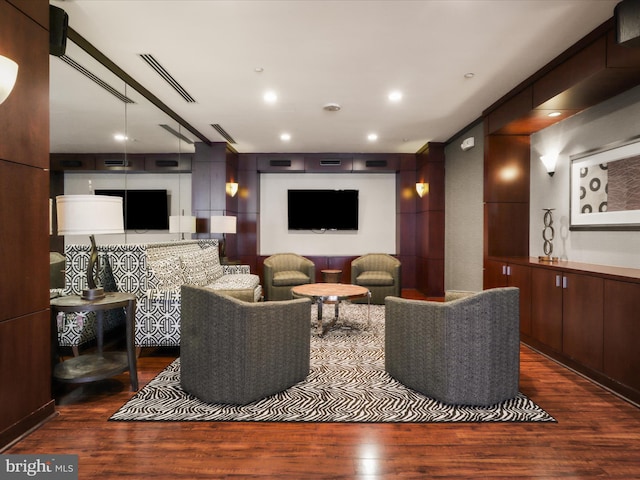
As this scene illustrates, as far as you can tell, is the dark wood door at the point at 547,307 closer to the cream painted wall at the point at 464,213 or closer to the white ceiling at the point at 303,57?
the cream painted wall at the point at 464,213

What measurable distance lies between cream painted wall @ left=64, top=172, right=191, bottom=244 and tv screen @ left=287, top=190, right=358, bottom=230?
6.86ft

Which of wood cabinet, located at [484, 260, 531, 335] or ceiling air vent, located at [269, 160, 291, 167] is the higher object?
ceiling air vent, located at [269, 160, 291, 167]

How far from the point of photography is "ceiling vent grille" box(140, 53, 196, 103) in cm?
339

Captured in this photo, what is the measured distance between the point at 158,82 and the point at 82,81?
703mm

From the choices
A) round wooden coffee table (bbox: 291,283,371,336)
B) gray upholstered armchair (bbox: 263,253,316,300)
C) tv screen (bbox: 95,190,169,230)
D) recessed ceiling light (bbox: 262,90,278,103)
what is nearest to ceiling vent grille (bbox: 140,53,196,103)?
recessed ceiling light (bbox: 262,90,278,103)

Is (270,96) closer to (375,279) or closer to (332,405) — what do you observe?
(375,279)

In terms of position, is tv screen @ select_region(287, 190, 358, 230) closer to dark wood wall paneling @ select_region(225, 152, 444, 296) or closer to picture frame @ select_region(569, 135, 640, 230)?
dark wood wall paneling @ select_region(225, 152, 444, 296)

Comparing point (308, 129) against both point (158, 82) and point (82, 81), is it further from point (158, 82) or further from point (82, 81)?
point (82, 81)

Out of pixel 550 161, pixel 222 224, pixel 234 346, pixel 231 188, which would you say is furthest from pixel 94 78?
pixel 550 161

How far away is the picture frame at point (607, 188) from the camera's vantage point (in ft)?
10.2

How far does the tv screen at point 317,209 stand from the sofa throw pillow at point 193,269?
9.34ft

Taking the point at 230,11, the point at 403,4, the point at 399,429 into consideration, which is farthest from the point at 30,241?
the point at 403,4

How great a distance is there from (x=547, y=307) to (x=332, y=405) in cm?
231

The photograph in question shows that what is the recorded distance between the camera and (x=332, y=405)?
8.02ft
